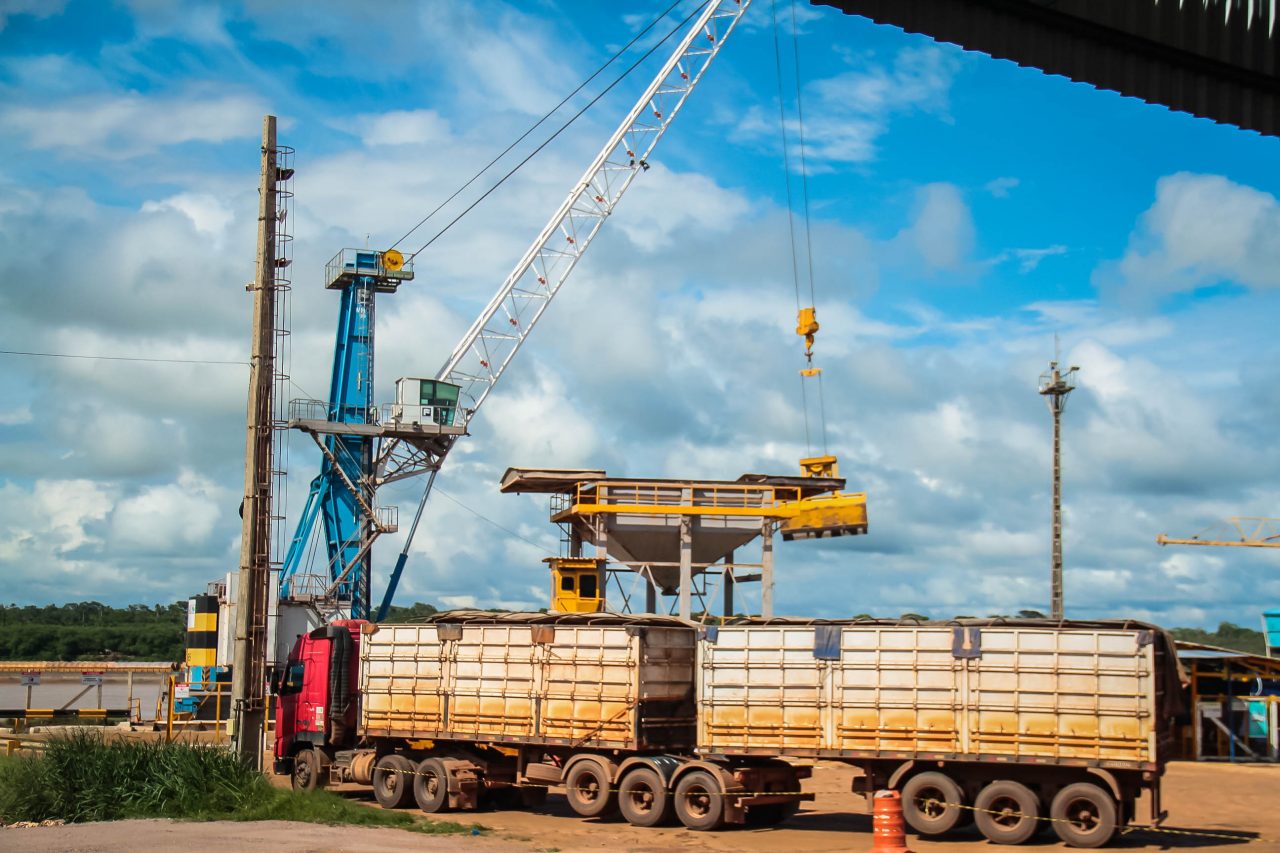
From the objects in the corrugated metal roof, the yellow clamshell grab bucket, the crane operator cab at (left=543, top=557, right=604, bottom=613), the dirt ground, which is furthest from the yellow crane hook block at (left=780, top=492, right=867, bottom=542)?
the corrugated metal roof

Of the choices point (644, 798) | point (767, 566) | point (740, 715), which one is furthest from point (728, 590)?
point (740, 715)

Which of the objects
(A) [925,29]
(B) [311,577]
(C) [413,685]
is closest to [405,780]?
(C) [413,685]

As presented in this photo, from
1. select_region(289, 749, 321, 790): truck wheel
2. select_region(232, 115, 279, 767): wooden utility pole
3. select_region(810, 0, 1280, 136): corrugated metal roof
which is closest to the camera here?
select_region(810, 0, 1280, 136): corrugated metal roof

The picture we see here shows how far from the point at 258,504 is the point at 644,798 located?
9757 millimetres

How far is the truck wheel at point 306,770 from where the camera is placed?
2880 cm

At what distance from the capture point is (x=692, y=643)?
87.0 feet

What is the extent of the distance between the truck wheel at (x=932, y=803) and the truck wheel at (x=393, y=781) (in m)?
10.2

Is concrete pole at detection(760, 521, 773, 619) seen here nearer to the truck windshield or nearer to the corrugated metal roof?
the truck windshield

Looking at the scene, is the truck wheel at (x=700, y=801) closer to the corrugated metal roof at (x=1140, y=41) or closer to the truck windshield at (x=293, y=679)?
the truck windshield at (x=293, y=679)

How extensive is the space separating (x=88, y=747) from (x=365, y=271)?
141 ft

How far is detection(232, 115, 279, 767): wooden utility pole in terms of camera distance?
86.4ft

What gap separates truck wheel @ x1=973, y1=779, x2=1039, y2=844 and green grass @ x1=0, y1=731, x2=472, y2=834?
349 inches

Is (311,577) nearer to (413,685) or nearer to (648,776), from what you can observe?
(413,685)

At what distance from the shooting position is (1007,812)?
73.7 ft
